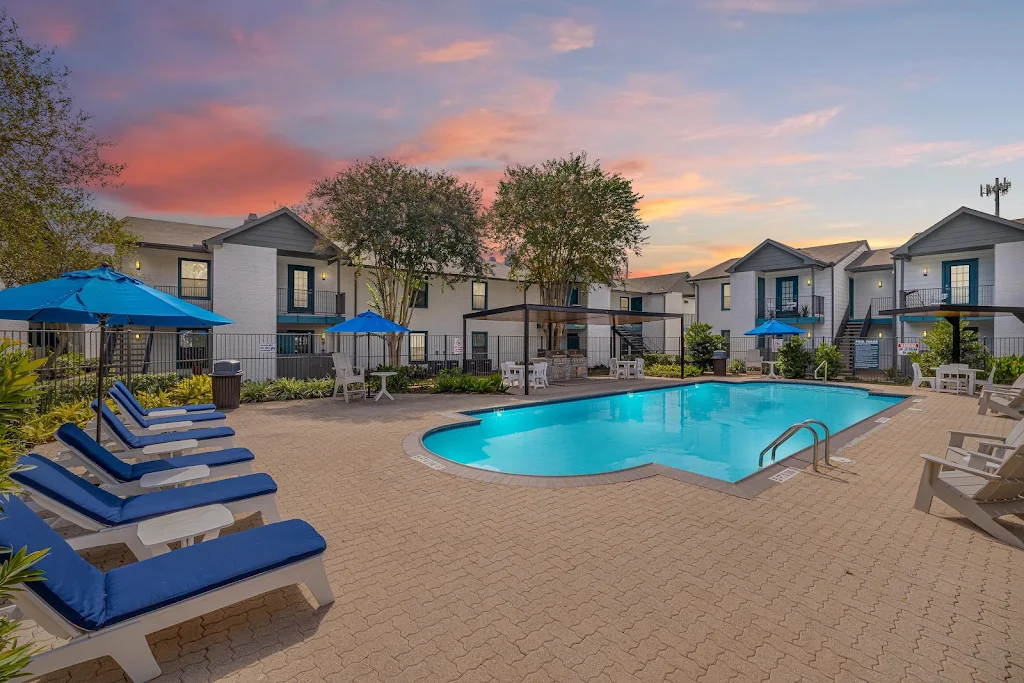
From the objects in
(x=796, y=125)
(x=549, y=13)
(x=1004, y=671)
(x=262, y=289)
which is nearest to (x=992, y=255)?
(x=796, y=125)

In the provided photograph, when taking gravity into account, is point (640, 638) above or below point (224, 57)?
below

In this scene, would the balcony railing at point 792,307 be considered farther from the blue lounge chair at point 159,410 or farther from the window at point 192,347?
the window at point 192,347

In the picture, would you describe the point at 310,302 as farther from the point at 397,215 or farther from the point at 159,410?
the point at 159,410

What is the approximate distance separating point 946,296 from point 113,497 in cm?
3175

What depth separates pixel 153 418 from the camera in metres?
7.82

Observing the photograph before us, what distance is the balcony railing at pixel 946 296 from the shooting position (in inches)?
848

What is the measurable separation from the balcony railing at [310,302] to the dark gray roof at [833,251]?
87.4 feet

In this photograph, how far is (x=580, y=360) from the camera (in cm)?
2169

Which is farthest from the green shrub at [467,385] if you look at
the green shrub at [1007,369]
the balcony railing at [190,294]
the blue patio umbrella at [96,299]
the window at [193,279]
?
the green shrub at [1007,369]

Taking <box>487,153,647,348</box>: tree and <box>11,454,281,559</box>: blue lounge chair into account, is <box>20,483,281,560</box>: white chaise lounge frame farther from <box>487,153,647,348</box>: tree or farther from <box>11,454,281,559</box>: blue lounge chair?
<box>487,153,647,348</box>: tree

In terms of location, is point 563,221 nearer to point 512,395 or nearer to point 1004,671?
point 512,395

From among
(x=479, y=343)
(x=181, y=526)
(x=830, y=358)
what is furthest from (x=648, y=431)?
(x=479, y=343)

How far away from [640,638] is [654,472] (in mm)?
3755

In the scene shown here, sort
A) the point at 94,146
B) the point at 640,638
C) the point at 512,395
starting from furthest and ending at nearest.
Answer: the point at 512,395 < the point at 94,146 < the point at 640,638
